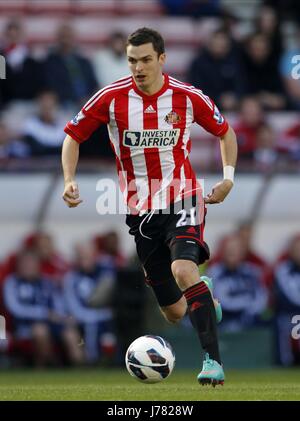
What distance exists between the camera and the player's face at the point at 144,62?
28.0 feet

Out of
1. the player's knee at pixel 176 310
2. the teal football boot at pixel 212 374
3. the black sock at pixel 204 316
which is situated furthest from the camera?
the player's knee at pixel 176 310

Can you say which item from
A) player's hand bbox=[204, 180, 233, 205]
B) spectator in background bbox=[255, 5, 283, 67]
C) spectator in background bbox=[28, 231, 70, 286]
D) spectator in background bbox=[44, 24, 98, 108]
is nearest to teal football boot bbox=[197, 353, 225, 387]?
player's hand bbox=[204, 180, 233, 205]

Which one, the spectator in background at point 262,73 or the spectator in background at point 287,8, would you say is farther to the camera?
the spectator in background at point 287,8

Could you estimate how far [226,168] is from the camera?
8883 mm

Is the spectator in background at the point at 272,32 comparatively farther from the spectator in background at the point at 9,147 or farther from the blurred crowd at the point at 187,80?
the spectator in background at the point at 9,147

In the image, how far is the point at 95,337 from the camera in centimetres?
→ 1420

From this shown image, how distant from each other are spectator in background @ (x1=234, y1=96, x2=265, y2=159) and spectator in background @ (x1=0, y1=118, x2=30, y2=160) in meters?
2.52

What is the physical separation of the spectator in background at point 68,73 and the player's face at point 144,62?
7689 millimetres

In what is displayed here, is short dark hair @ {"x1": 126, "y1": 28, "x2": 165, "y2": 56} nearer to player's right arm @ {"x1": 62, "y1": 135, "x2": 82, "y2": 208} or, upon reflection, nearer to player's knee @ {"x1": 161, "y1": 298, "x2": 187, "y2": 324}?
player's right arm @ {"x1": 62, "y1": 135, "x2": 82, "y2": 208}

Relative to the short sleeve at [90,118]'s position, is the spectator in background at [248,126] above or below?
below

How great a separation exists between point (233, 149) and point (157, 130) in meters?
0.57

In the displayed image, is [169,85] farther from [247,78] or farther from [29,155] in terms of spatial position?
[247,78]

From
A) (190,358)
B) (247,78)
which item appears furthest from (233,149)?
(247,78)

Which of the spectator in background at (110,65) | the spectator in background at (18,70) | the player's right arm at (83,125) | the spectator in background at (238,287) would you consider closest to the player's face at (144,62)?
the player's right arm at (83,125)
